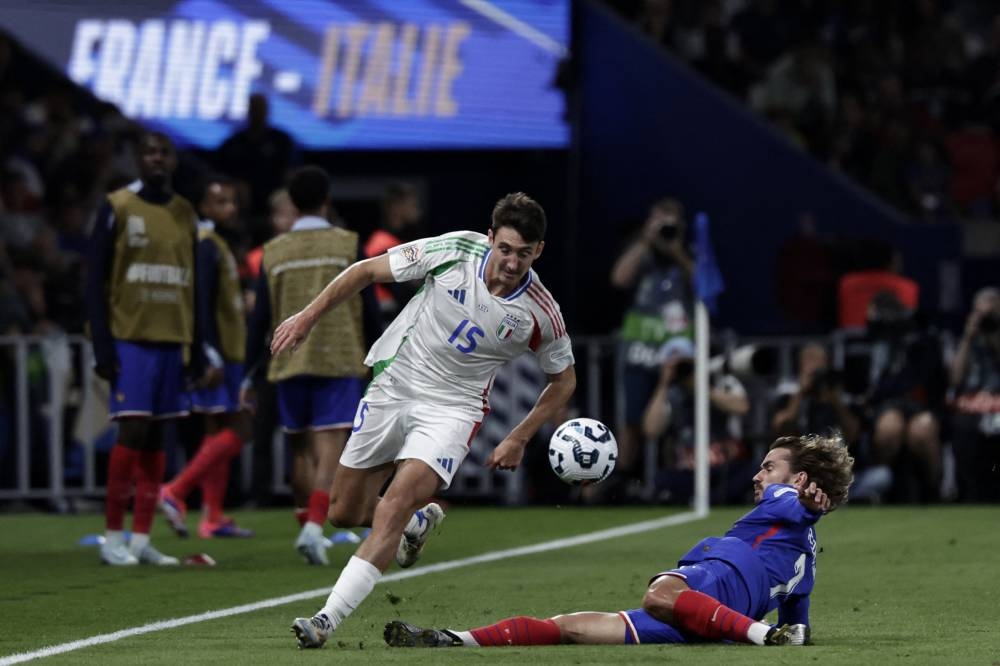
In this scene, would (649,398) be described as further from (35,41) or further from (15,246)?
(35,41)

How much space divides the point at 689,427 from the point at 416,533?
871 cm

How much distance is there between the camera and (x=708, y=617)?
7.78m

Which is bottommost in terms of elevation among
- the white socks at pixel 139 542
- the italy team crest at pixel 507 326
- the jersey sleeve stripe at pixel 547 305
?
the white socks at pixel 139 542

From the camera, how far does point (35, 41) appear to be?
2083cm

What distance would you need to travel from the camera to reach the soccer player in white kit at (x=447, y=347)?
8.30m

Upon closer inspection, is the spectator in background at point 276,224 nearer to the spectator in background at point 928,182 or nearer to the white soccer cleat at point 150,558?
the white soccer cleat at point 150,558

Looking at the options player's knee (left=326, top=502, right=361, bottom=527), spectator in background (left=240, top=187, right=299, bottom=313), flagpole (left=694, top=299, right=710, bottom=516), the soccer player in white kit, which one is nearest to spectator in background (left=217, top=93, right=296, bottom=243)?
spectator in background (left=240, top=187, right=299, bottom=313)

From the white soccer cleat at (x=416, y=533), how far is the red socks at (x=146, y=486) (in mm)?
3320

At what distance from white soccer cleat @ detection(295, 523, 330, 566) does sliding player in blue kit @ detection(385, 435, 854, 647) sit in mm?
4112

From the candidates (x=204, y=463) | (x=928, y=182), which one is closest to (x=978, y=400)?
(x=928, y=182)

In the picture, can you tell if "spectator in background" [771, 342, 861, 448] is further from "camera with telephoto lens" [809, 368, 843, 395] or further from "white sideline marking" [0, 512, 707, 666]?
"white sideline marking" [0, 512, 707, 666]

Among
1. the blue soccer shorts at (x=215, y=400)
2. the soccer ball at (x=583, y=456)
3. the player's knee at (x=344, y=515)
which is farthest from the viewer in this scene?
the blue soccer shorts at (x=215, y=400)

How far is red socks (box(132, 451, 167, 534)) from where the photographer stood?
12211 millimetres

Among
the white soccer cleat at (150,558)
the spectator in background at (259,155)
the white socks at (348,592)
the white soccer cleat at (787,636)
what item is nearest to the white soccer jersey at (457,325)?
the white socks at (348,592)
